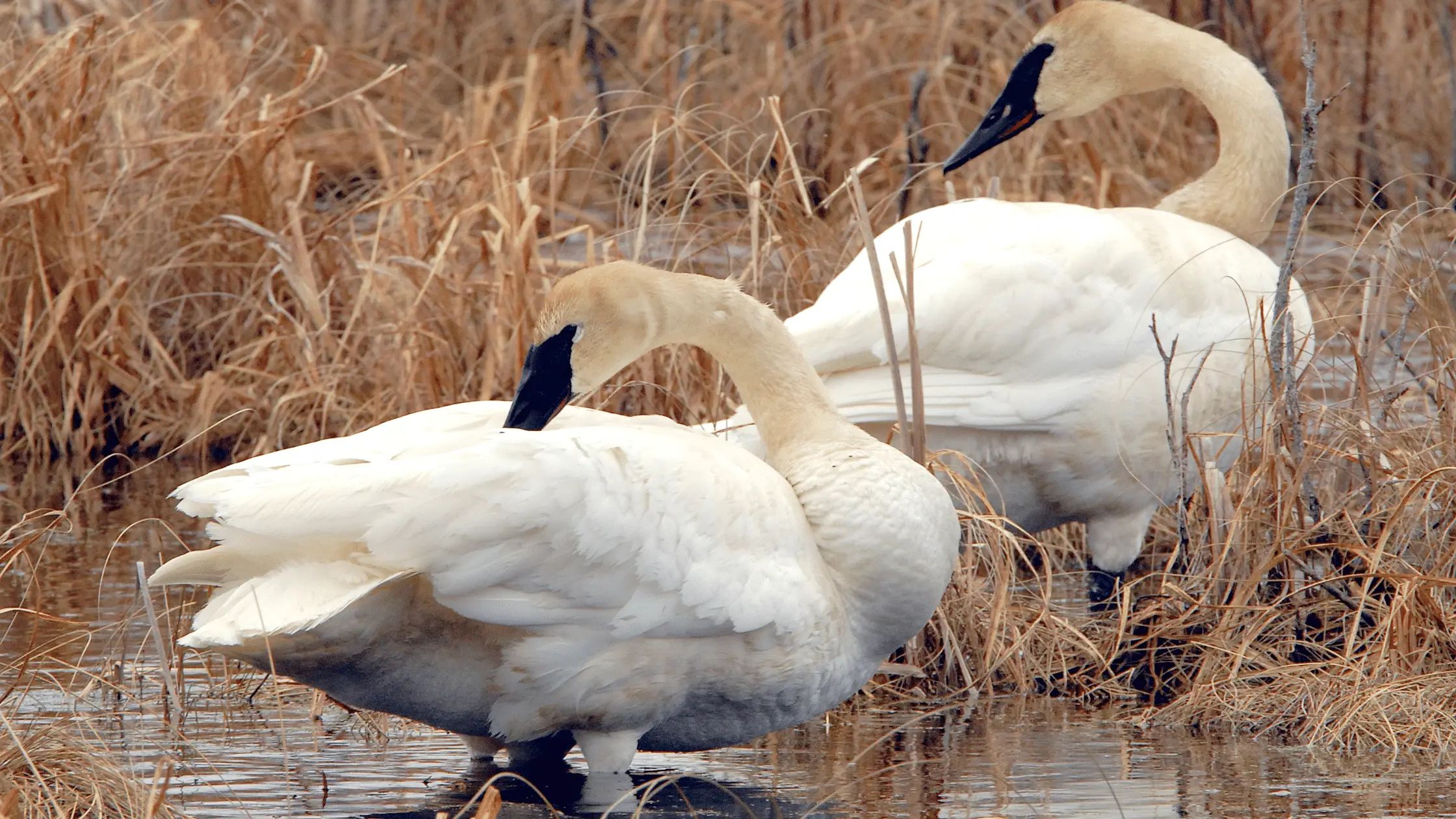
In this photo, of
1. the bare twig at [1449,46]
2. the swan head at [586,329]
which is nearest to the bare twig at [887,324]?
the swan head at [586,329]

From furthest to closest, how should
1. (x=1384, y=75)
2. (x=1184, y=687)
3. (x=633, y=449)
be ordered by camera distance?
(x=1384, y=75) < (x=1184, y=687) < (x=633, y=449)

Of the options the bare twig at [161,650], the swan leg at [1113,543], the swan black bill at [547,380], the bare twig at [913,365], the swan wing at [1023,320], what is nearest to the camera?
the bare twig at [161,650]

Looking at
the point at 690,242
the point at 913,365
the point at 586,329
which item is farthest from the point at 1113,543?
the point at 586,329

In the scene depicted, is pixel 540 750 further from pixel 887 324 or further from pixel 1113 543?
pixel 1113 543

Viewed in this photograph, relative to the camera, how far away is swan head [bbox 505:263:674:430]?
4.16 metres

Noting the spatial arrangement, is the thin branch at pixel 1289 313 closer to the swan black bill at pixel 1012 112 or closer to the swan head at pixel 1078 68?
the swan head at pixel 1078 68

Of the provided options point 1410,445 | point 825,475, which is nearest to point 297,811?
point 825,475

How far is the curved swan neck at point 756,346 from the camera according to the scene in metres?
4.19

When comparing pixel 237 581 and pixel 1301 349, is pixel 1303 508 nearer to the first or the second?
pixel 1301 349

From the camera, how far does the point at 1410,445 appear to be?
483cm

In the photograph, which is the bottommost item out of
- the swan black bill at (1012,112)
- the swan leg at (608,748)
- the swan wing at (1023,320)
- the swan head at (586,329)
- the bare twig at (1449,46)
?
the bare twig at (1449,46)

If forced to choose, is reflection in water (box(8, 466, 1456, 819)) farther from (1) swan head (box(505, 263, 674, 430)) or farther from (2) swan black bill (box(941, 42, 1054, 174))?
(2) swan black bill (box(941, 42, 1054, 174))

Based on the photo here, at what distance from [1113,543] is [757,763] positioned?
1.55 metres

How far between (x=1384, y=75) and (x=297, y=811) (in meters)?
7.97
